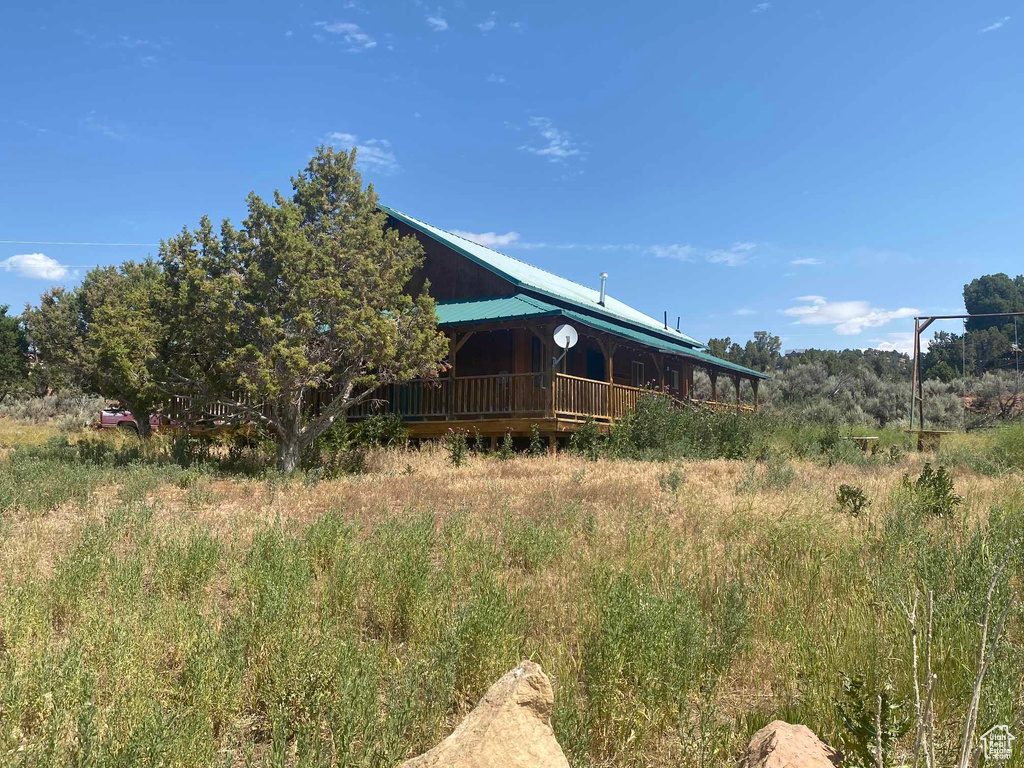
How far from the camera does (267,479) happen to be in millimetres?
13211

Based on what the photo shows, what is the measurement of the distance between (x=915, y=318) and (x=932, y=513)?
81.9 ft

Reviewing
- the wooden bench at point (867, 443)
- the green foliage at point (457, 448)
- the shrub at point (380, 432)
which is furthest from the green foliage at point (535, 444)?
the wooden bench at point (867, 443)

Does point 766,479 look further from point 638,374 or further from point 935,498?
point 638,374

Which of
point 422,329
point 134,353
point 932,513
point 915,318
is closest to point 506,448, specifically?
point 422,329

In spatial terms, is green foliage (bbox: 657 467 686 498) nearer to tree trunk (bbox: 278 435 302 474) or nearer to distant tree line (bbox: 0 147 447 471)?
distant tree line (bbox: 0 147 447 471)

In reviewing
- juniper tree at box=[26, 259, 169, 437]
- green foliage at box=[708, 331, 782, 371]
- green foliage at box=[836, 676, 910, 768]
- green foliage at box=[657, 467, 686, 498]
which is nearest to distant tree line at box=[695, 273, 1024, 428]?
green foliage at box=[708, 331, 782, 371]

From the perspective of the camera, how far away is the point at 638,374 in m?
27.4

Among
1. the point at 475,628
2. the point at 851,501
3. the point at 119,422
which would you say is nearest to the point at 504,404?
the point at 851,501

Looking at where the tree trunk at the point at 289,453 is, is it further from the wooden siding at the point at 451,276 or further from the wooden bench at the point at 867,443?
the wooden bench at the point at 867,443

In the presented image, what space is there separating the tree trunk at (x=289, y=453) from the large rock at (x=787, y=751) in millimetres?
13117

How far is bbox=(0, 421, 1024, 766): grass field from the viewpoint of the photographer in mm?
3514

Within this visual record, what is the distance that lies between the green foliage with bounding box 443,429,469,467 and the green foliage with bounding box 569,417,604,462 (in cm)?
257

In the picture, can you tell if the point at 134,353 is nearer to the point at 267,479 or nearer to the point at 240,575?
the point at 267,479

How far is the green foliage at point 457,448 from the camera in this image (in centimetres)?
1570
